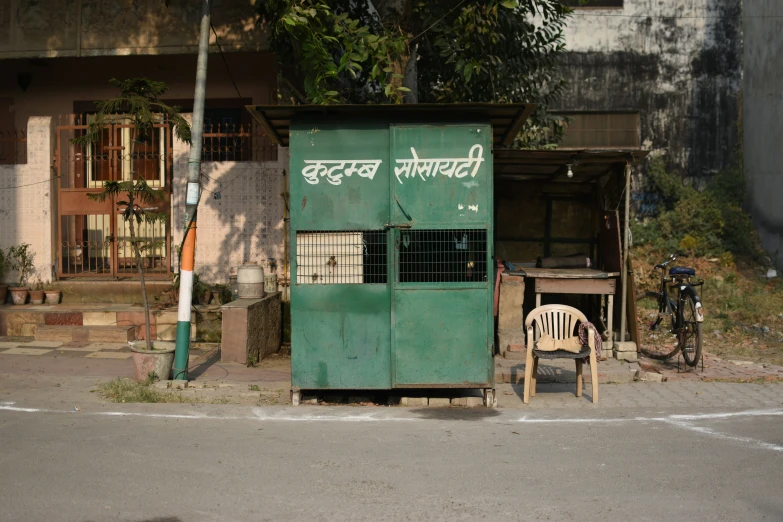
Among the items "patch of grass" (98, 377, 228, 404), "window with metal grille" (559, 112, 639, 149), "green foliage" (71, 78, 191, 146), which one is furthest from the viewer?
"window with metal grille" (559, 112, 639, 149)

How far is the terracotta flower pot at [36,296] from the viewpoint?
13.0 meters

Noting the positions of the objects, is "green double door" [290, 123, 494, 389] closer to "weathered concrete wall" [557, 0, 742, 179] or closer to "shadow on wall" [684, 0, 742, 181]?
"weathered concrete wall" [557, 0, 742, 179]

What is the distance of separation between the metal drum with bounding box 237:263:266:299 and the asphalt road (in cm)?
348

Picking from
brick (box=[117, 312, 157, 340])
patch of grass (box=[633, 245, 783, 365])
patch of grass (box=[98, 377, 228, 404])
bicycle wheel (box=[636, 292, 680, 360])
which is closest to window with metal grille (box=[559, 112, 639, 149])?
patch of grass (box=[633, 245, 783, 365])

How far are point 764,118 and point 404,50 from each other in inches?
394

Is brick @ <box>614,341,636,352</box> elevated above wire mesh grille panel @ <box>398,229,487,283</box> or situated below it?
below

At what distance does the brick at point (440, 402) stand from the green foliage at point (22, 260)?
25.3 feet

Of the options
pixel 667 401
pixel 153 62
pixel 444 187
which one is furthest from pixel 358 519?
pixel 153 62

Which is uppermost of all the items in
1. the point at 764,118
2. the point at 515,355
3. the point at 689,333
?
the point at 764,118

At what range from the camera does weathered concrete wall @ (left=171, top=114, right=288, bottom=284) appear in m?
12.6

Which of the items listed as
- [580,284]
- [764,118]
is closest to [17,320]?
[580,284]

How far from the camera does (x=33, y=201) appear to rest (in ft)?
43.3

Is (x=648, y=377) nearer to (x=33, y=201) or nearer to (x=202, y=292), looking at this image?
(x=202, y=292)

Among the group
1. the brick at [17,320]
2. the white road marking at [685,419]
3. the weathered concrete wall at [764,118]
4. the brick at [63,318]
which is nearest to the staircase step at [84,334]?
the brick at [63,318]
